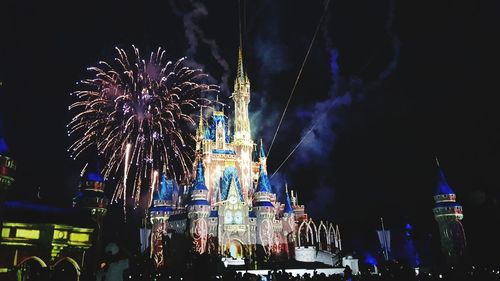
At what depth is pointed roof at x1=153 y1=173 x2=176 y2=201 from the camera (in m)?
55.1

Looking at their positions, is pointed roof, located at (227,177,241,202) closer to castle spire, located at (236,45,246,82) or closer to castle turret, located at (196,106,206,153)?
castle turret, located at (196,106,206,153)

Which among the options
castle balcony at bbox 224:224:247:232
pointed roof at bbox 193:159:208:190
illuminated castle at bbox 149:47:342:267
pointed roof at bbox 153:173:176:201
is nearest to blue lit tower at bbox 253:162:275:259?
illuminated castle at bbox 149:47:342:267

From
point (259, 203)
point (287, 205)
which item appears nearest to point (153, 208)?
point (259, 203)

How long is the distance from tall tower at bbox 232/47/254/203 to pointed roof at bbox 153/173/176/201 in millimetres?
10557

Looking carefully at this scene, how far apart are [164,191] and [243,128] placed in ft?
51.5

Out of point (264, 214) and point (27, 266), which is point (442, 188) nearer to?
point (264, 214)

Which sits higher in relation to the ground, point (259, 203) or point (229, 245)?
point (259, 203)

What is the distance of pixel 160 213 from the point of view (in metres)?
53.5

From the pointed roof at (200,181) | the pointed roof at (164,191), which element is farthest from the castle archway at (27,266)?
the pointed roof at (164,191)

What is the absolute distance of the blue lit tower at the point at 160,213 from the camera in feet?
167

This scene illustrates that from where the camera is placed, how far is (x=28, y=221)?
1307 inches

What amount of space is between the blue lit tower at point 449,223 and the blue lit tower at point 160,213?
119ft

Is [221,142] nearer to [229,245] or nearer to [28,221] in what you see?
[229,245]

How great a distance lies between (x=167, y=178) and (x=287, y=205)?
62.3 feet
